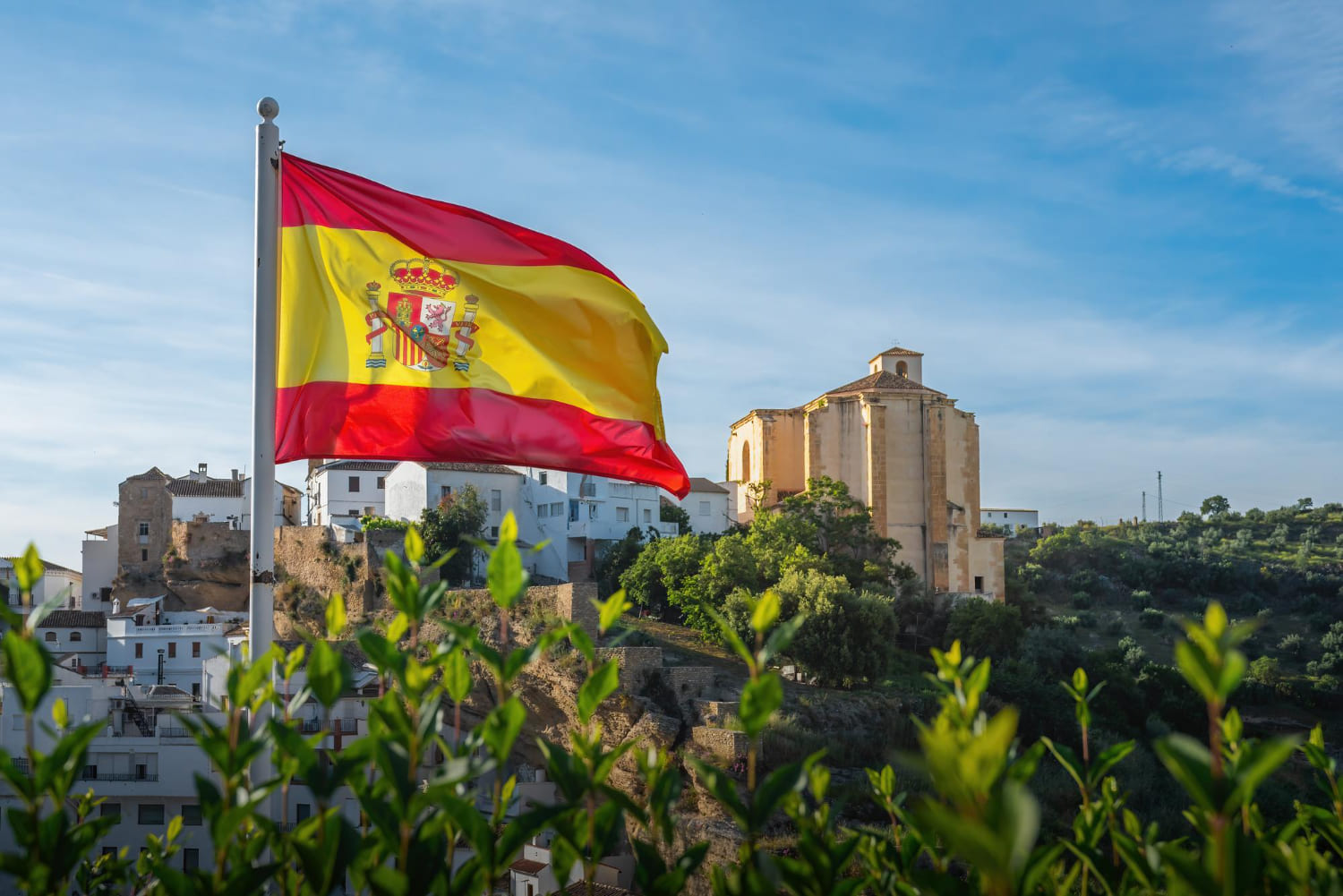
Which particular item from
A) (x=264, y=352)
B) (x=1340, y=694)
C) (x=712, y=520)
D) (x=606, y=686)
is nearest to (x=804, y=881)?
(x=606, y=686)

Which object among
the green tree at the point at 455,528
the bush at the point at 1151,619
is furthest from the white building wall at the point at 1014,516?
the green tree at the point at 455,528

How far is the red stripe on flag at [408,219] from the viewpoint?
5.54m

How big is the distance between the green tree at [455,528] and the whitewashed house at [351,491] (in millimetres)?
4422

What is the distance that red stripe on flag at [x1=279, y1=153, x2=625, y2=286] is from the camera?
18.2 ft

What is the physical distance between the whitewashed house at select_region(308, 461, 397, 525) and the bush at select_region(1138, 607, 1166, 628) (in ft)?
90.5

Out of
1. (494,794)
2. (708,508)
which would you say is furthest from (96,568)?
(494,794)

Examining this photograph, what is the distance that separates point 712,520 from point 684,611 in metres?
13.4

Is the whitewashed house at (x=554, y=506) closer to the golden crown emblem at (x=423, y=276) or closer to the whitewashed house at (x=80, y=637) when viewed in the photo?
the whitewashed house at (x=80, y=637)

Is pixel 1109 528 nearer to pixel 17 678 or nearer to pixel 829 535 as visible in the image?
pixel 829 535

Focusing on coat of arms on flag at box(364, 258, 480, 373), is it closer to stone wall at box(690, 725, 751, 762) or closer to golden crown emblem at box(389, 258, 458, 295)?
golden crown emblem at box(389, 258, 458, 295)

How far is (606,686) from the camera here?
7.90 feet

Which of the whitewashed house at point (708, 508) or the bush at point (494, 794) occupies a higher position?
the whitewashed house at point (708, 508)

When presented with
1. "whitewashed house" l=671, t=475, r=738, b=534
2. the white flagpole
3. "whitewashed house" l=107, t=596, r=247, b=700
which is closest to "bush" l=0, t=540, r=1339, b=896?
the white flagpole

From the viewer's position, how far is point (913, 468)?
37188 millimetres
